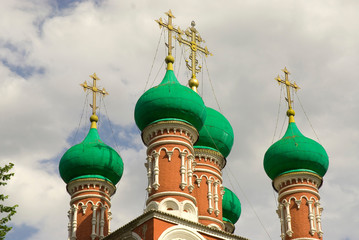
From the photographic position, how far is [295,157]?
24.3 metres

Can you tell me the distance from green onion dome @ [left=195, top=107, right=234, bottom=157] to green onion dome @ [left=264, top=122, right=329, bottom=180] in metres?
1.34

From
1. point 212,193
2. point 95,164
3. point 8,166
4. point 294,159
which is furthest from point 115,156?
point 8,166

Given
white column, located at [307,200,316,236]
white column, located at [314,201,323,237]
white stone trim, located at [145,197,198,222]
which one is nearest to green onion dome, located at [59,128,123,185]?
white stone trim, located at [145,197,198,222]

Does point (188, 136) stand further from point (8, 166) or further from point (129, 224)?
point (8, 166)

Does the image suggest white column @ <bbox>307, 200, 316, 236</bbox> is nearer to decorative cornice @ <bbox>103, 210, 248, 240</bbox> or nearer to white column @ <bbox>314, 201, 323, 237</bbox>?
white column @ <bbox>314, 201, 323, 237</bbox>

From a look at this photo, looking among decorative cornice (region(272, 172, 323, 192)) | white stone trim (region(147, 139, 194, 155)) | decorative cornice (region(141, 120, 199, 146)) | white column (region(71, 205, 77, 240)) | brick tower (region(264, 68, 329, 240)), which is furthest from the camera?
white column (region(71, 205, 77, 240))

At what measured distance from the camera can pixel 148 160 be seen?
2148cm

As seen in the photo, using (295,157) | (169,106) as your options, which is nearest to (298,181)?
(295,157)

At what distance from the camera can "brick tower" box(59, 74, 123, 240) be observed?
24.6 meters

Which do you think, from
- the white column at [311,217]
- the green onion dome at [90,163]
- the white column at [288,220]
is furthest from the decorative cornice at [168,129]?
the white column at [311,217]

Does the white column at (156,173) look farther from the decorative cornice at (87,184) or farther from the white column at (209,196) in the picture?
the decorative cornice at (87,184)

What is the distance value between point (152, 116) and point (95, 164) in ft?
12.8

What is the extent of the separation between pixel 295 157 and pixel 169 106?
4891 mm

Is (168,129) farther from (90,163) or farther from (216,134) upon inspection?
(90,163)
